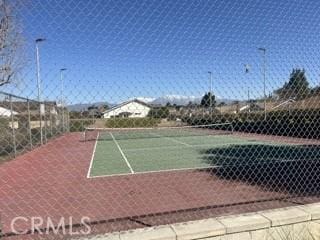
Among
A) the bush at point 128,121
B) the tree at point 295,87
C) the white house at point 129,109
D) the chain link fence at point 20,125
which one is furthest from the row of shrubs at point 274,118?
the chain link fence at point 20,125

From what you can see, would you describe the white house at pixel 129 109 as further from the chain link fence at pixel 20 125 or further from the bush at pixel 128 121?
the chain link fence at pixel 20 125

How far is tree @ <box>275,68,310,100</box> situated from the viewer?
4902mm

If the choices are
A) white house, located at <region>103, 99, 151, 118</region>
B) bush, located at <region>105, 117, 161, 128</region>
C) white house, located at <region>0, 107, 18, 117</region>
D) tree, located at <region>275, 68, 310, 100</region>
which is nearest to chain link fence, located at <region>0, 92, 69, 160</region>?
white house, located at <region>0, 107, 18, 117</region>

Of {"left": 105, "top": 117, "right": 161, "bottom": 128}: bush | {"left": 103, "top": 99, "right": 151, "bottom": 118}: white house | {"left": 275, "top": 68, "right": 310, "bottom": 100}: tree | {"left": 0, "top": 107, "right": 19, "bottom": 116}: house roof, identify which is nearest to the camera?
{"left": 103, "top": 99, "right": 151, "bottom": 118}: white house

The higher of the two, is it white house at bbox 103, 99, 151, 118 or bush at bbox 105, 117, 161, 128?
white house at bbox 103, 99, 151, 118

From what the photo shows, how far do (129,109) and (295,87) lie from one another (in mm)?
2359

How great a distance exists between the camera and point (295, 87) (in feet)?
17.2

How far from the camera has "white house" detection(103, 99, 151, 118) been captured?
4.35m

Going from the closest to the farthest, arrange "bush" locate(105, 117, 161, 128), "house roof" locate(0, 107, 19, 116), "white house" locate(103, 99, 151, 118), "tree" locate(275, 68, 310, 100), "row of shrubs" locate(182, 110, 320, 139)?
1. "white house" locate(103, 99, 151, 118)
2. "tree" locate(275, 68, 310, 100)
3. "bush" locate(105, 117, 161, 128)
4. "row of shrubs" locate(182, 110, 320, 139)
5. "house roof" locate(0, 107, 19, 116)

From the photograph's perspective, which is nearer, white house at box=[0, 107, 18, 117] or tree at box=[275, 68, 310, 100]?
tree at box=[275, 68, 310, 100]

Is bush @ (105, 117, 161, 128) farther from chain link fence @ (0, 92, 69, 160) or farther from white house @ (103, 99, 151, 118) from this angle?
chain link fence @ (0, 92, 69, 160)

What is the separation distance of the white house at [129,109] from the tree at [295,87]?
1.84m

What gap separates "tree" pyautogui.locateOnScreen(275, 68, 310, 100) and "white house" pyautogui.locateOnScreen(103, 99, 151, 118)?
72.6 inches

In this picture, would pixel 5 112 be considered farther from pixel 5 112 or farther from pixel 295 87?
pixel 295 87
